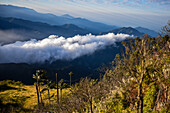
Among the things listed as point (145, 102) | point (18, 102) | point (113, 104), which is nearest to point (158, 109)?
point (145, 102)

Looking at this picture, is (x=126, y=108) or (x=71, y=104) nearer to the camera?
(x=126, y=108)

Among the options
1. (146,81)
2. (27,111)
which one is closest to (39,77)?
(27,111)

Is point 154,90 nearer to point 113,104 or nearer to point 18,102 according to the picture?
point 113,104

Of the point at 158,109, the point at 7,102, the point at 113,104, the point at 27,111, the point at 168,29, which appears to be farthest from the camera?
the point at 7,102

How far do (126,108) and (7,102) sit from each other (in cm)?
6751

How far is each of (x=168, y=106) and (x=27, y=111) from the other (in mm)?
56245

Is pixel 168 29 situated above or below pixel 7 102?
above

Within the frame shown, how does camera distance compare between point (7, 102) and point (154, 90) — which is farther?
point (7, 102)

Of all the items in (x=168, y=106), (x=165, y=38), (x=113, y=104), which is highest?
(x=165, y=38)

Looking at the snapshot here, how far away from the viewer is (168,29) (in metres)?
20.4

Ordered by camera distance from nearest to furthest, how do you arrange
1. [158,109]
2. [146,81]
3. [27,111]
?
1. [158,109]
2. [146,81]
3. [27,111]

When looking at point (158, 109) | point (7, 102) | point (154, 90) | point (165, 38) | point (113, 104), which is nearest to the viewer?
point (158, 109)

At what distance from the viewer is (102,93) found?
22.5 metres

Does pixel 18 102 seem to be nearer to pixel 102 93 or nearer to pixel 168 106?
pixel 102 93
